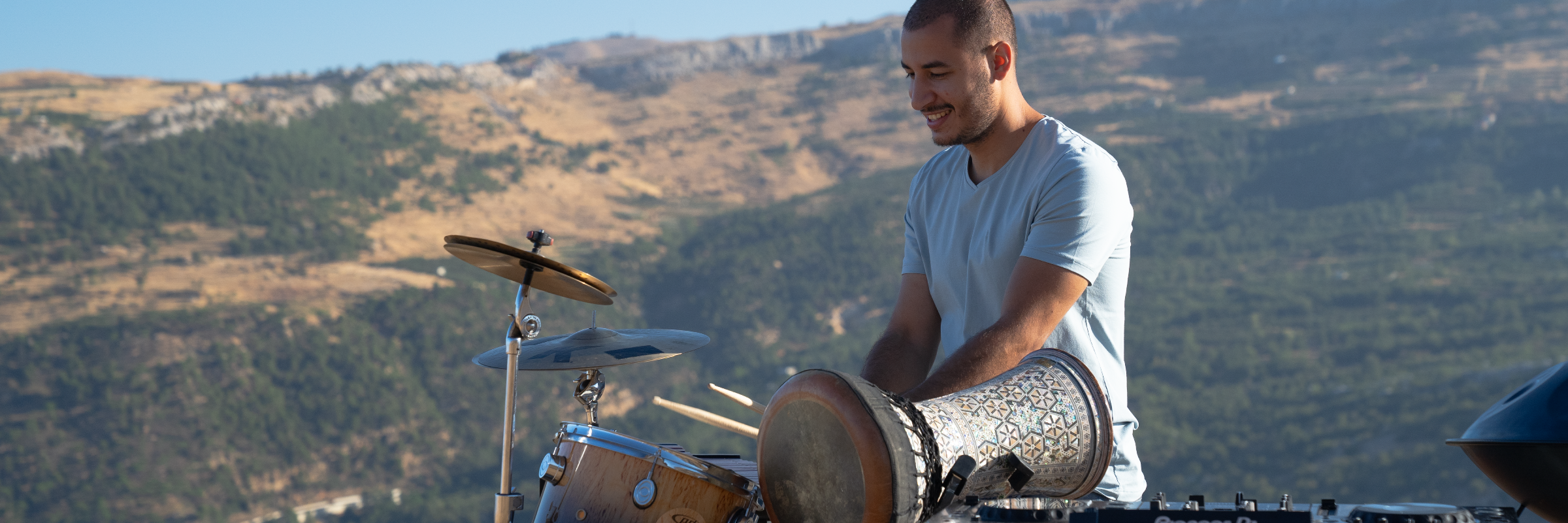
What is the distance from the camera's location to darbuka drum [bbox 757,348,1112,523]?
185 cm

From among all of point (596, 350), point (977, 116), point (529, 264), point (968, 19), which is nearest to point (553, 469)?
point (529, 264)

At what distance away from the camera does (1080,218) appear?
2662mm

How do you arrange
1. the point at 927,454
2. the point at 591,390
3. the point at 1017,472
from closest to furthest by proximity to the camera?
the point at 927,454
the point at 1017,472
the point at 591,390

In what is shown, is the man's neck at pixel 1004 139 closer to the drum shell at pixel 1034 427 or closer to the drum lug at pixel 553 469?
the drum shell at pixel 1034 427

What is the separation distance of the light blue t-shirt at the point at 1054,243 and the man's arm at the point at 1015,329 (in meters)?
0.03

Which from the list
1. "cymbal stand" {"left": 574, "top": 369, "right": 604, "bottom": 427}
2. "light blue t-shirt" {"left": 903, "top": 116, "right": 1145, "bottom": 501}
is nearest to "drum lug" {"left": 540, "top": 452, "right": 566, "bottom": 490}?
"cymbal stand" {"left": 574, "top": 369, "right": 604, "bottom": 427}

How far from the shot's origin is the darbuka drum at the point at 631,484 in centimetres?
248

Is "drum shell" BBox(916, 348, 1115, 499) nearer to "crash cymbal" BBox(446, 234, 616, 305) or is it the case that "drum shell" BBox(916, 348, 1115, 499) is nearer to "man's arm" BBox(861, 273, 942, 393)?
"man's arm" BBox(861, 273, 942, 393)

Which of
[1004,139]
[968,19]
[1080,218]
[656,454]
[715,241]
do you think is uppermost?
[968,19]

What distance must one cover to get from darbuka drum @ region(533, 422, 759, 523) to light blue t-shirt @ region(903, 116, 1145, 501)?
0.75 metres

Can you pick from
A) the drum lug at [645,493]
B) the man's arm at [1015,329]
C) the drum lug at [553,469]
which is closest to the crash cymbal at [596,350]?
the drum lug at [553,469]

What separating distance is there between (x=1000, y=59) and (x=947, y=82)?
0.50 feet

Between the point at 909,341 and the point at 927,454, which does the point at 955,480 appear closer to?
the point at 927,454

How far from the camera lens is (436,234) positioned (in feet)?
185
